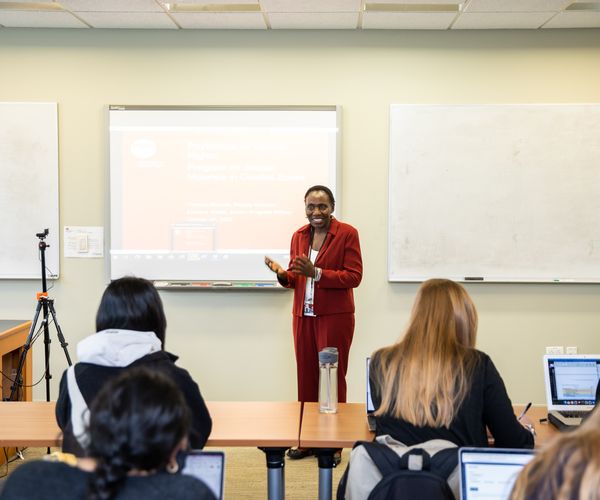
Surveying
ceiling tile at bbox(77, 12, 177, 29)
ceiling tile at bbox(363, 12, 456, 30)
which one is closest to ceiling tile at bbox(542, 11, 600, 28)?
ceiling tile at bbox(363, 12, 456, 30)

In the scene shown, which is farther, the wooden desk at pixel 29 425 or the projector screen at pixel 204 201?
the projector screen at pixel 204 201

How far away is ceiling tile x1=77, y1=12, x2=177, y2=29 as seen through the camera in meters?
4.40

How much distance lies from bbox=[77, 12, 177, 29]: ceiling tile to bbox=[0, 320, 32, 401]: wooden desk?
2.08 m

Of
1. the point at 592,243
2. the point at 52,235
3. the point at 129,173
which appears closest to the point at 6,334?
the point at 52,235

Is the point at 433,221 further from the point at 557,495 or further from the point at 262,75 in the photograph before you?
the point at 557,495

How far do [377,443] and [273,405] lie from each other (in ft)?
3.03

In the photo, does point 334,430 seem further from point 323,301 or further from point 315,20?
point 315,20

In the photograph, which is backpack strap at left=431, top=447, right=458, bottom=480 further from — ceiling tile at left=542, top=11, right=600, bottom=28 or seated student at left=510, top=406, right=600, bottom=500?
ceiling tile at left=542, top=11, right=600, bottom=28

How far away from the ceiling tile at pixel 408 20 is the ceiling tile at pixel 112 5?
139 cm

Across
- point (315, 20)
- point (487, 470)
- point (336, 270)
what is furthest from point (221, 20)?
point (487, 470)

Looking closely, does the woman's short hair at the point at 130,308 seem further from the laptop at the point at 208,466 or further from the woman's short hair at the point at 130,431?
the woman's short hair at the point at 130,431

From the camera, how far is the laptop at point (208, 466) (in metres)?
1.79

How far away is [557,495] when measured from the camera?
1003 millimetres

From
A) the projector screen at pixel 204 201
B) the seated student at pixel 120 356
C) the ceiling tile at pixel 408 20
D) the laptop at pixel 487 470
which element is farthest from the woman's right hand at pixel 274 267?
the laptop at pixel 487 470
